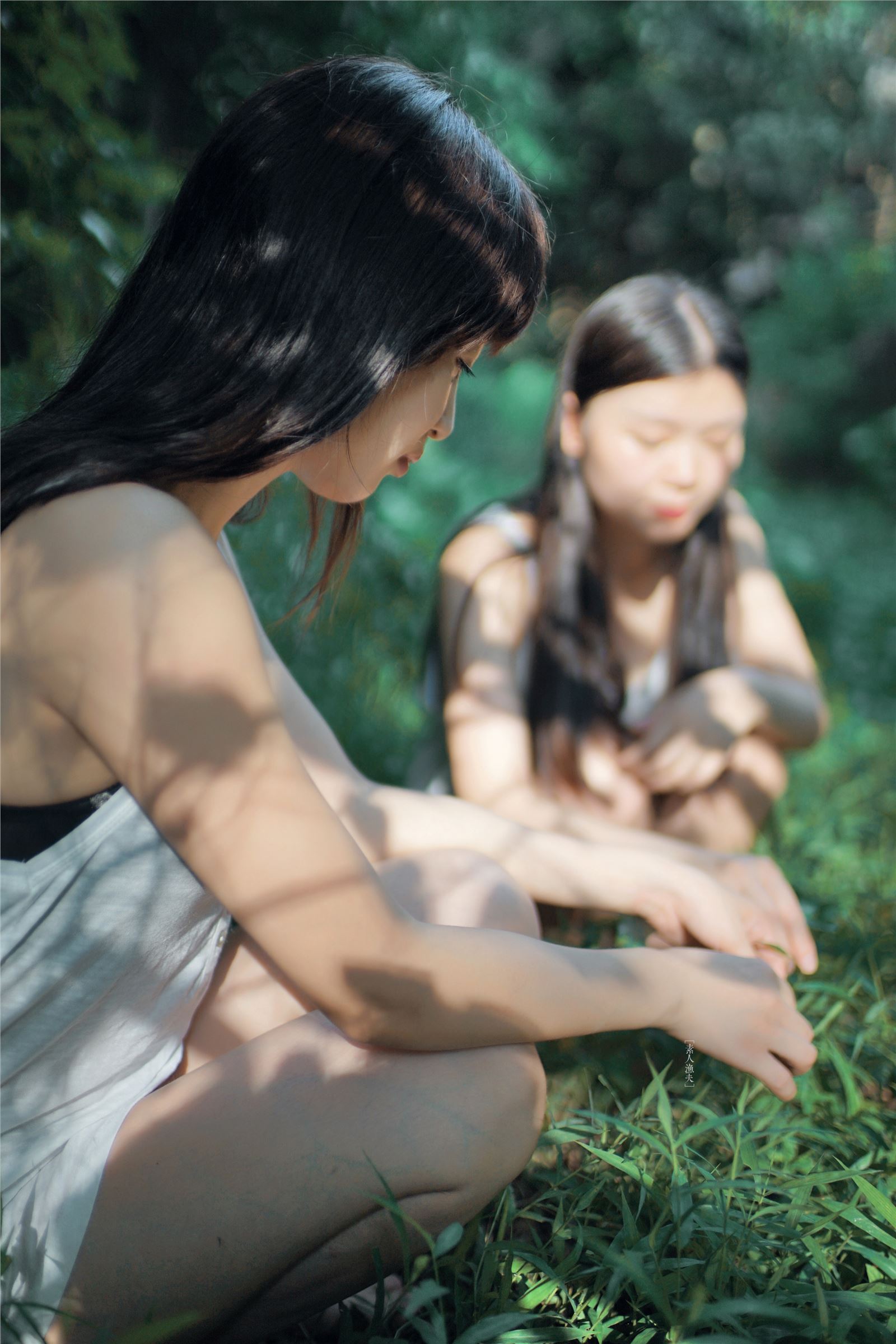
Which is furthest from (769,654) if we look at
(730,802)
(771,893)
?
(771,893)

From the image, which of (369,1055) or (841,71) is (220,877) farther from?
(841,71)

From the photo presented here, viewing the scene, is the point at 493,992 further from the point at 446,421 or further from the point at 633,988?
the point at 446,421

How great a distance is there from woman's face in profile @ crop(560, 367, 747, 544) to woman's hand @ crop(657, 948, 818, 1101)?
1.17 meters

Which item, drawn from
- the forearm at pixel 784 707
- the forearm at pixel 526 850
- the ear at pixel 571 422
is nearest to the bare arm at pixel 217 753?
the forearm at pixel 526 850

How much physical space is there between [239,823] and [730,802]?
1.70 metres

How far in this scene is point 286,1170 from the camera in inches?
47.3

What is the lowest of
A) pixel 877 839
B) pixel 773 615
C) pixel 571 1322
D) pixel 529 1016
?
pixel 877 839

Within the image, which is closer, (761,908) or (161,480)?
(161,480)

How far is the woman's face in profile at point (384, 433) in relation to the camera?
54.6 inches

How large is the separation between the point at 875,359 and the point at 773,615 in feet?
19.4

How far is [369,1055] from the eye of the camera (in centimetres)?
129

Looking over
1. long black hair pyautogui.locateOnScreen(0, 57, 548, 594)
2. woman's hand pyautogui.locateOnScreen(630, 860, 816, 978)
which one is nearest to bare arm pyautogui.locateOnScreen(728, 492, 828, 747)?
woman's hand pyautogui.locateOnScreen(630, 860, 816, 978)

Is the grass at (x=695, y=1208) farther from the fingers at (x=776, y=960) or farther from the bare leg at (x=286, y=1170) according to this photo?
the fingers at (x=776, y=960)

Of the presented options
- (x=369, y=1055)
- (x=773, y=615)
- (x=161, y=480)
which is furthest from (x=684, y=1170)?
(x=773, y=615)
